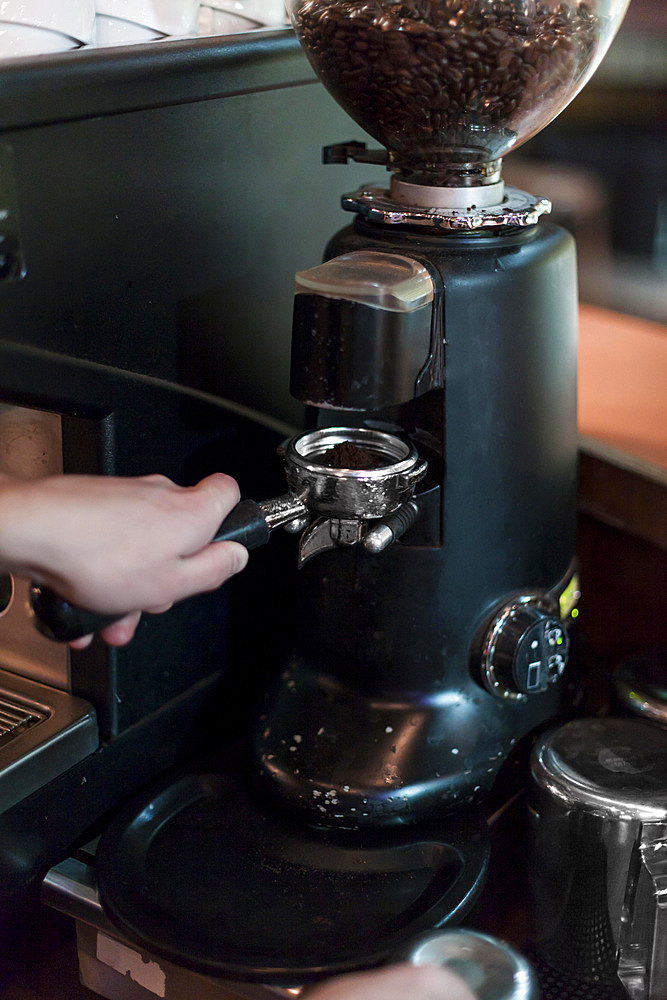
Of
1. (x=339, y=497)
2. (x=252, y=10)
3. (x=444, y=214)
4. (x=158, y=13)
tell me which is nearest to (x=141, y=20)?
(x=158, y=13)

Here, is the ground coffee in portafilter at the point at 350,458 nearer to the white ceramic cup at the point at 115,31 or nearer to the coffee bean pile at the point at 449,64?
the coffee bean pile at the point at 449,64

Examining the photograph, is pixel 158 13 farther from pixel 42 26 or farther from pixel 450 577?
pixel 450 577

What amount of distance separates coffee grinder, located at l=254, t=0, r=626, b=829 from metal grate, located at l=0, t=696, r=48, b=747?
141 millimetres

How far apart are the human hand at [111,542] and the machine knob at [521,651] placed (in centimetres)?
23

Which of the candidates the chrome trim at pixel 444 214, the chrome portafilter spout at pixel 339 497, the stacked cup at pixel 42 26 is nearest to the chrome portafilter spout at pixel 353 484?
the chrome portafilter spout at pixel 339 497

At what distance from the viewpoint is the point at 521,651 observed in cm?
65

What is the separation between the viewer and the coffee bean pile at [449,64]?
0.53 m

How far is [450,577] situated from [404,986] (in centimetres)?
26

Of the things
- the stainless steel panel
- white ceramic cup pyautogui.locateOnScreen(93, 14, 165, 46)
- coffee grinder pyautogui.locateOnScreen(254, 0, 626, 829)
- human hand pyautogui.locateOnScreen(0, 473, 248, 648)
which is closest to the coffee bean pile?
coffee grinder pyautogui.locateOnScreen(254, 0, 626, 829)

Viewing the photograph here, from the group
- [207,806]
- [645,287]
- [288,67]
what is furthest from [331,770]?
[645,287]

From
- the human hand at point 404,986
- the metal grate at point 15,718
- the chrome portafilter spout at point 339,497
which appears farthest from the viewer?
the metal grate at point 15,718

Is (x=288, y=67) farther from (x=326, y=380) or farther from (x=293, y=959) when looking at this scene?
(x=293, y=959)

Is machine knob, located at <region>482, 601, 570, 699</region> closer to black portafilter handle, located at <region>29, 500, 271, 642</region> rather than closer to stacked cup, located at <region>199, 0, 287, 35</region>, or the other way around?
black portafilter handle, located at <region>29, 500, 271, 642</region>

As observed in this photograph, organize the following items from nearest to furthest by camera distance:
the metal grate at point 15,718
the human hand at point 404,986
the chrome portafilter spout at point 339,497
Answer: the human hand at point 404,986
the chrome portafilter spout at point 339,497
the metal grate at point 15,718
